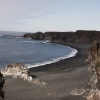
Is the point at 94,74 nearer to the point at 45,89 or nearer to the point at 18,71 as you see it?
the point at 45,89

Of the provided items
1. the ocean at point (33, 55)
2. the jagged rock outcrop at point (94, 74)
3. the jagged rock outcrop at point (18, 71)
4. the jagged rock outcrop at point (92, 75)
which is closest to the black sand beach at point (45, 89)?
the jagged rock outcrop at point (18, 71)

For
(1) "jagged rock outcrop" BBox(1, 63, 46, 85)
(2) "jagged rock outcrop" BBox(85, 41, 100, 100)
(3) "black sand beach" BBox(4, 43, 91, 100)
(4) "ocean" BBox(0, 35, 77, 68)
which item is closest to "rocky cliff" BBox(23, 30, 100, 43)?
(4) "ocean" BBox(0, 35, 77, 68)

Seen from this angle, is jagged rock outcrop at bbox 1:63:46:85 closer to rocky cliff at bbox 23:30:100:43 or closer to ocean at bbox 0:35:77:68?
ocean at bbox 0:35:77:68

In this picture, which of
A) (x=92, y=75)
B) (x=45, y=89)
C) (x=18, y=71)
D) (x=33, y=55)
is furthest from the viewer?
(x=33, y=55)

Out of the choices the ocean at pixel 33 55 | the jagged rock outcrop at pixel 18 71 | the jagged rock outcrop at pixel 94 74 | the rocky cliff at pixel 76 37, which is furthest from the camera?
the rocky cliff at pixel 76 37

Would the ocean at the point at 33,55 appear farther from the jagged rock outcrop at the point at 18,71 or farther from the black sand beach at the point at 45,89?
the black sand beach at the point at 45,89

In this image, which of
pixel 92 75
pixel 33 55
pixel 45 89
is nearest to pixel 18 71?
pixel 45 89

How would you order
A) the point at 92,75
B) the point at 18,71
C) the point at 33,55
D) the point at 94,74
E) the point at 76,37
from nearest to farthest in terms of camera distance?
the point at 94,74, the point at 92,75, the point at 18,71, the point at 33,55, the point at 76,37

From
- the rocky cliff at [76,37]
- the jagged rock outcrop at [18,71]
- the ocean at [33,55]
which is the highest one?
the rocky cliff at [76,37]

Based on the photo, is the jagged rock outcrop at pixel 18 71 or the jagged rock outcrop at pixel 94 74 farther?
the jagged rock outcrop at pixel 18 71

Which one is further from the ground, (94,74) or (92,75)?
(94,74)

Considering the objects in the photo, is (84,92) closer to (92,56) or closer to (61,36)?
(92,56)

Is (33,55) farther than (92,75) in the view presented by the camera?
Yes

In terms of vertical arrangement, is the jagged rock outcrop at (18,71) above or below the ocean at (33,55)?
above
